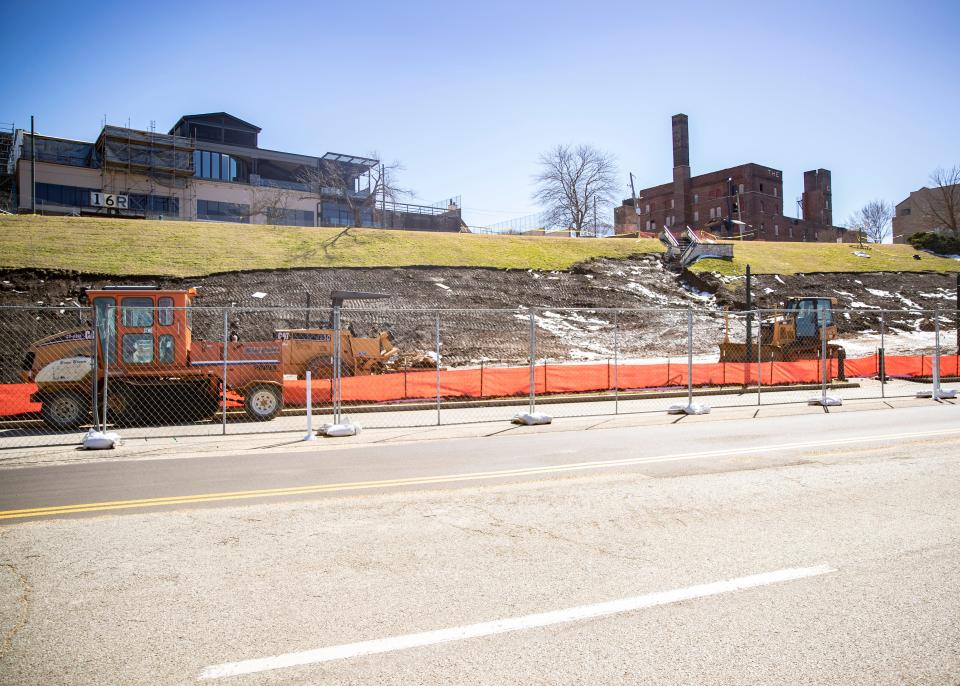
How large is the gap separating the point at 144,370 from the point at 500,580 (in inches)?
466

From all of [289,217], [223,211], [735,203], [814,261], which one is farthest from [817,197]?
[223,211]

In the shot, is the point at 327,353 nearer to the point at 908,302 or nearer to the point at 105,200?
the point at 908,302

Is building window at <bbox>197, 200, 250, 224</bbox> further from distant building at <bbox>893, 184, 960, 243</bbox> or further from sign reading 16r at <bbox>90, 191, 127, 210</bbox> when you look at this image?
distant building at <bbox>893, 184, 960, 243</bbox>

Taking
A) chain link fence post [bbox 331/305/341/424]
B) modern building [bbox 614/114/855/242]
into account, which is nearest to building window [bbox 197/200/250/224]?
modern building [bbox 614/114/855/242]

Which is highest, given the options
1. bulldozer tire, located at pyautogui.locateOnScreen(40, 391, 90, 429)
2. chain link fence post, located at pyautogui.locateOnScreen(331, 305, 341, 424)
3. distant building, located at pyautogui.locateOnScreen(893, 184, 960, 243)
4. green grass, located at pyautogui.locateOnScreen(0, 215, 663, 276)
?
distant building, located at pyautogui.locateOnScreen(893, 184, 960, 243)

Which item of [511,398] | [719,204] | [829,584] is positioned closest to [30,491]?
[829,584]

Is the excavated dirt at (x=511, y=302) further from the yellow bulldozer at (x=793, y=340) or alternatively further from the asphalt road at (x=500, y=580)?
the asphalt road at (x=500, y=580)

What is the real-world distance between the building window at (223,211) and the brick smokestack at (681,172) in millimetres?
51529

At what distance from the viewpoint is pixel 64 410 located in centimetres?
1308

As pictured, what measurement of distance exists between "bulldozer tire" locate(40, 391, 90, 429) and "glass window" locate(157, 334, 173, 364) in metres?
1.68

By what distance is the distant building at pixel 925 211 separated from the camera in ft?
246

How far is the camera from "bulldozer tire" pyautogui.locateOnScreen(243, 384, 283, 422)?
14.5m

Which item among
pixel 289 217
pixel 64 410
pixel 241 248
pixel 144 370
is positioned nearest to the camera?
pixel 64 410

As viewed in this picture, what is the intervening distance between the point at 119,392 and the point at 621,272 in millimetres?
33151
